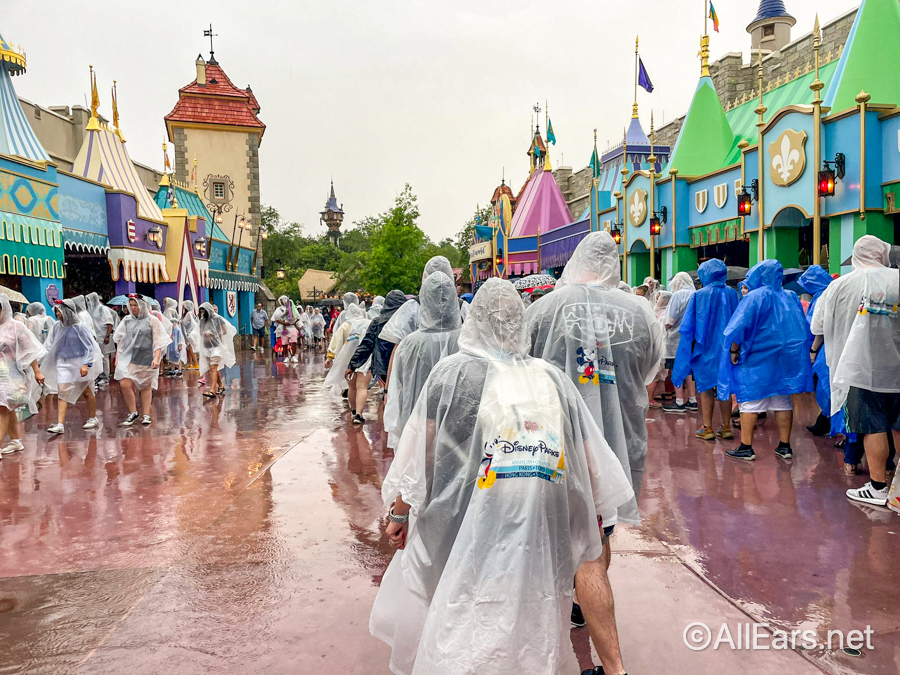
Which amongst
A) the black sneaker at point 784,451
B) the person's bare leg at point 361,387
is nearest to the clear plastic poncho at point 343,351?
the person's bare leg at point 361,387

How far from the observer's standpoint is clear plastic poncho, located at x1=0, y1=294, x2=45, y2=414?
24.2 feet

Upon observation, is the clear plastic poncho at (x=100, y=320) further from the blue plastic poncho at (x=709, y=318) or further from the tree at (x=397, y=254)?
the tree at (x=397, y=254)

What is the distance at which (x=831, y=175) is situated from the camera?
11.0m

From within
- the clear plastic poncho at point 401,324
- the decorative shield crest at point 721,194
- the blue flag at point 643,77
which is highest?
the blue flag at point 643,77

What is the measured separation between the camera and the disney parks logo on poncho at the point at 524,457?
96.8 inches

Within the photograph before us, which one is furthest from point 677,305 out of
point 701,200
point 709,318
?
point 701,200

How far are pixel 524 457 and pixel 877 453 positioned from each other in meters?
3.80

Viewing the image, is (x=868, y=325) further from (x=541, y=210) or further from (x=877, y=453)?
(x=541, y=210)

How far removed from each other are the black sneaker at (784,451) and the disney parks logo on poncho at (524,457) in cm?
489

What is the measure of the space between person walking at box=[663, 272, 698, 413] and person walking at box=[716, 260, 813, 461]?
1.39 meters

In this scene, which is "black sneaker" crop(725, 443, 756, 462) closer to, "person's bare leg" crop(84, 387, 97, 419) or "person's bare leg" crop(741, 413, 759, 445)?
"person's bare leg" crop(741, 413, 759, 445)

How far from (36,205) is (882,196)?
15.3 metres

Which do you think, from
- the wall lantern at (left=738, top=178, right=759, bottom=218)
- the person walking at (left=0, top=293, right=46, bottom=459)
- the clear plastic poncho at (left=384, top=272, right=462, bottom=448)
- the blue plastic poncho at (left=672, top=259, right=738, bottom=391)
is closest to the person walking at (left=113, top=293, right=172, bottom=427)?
the person walking at (left=0, top=293, right=46, bottom=459)

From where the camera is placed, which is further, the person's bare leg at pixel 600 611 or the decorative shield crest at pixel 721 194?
the decorative shield crest at pixel 721 194
